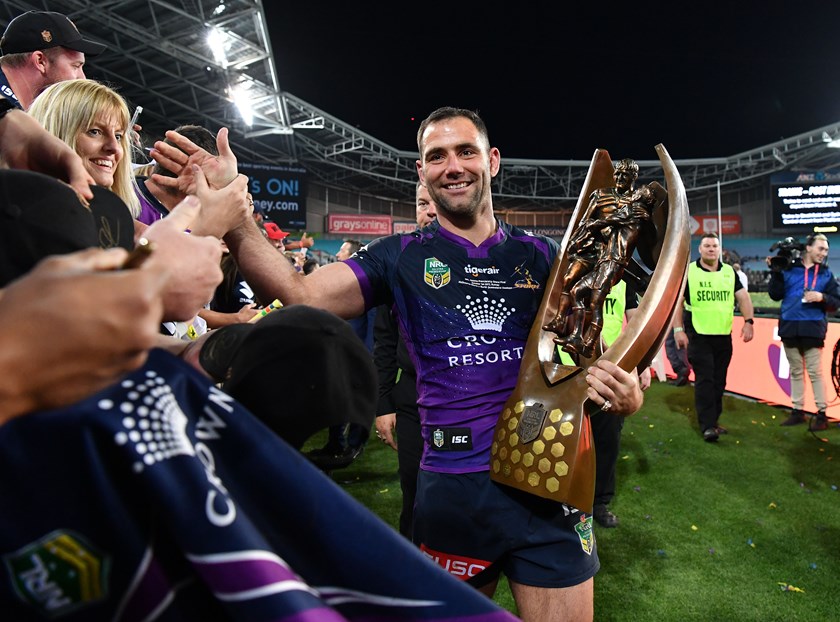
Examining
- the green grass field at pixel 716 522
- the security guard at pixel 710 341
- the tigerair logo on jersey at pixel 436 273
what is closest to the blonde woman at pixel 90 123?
the tigerair logo on jersey at pixel 436 273

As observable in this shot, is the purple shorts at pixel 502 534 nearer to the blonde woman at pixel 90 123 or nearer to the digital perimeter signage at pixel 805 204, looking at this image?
the blonde woman at pixel 90 123

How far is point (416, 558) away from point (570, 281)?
1.40 meters

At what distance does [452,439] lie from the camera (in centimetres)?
183

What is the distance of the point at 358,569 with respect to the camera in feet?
2.09

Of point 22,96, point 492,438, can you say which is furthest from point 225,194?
point 22,96

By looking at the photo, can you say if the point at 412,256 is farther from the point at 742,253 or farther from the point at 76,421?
the point at 742,253

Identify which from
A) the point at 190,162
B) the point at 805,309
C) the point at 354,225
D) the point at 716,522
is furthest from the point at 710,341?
the point at 354,225

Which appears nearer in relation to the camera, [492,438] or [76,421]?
[76,421]

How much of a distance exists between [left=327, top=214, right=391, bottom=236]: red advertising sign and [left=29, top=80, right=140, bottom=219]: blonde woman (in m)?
24.8

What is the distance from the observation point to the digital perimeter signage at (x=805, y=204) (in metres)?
19.5

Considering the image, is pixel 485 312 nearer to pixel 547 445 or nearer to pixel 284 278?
pixel 547 445

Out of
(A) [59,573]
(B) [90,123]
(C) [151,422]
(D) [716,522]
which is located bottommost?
(D) [716,522]

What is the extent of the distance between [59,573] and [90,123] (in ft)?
5.58

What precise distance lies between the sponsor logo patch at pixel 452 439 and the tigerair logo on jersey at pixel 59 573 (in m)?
1.37
